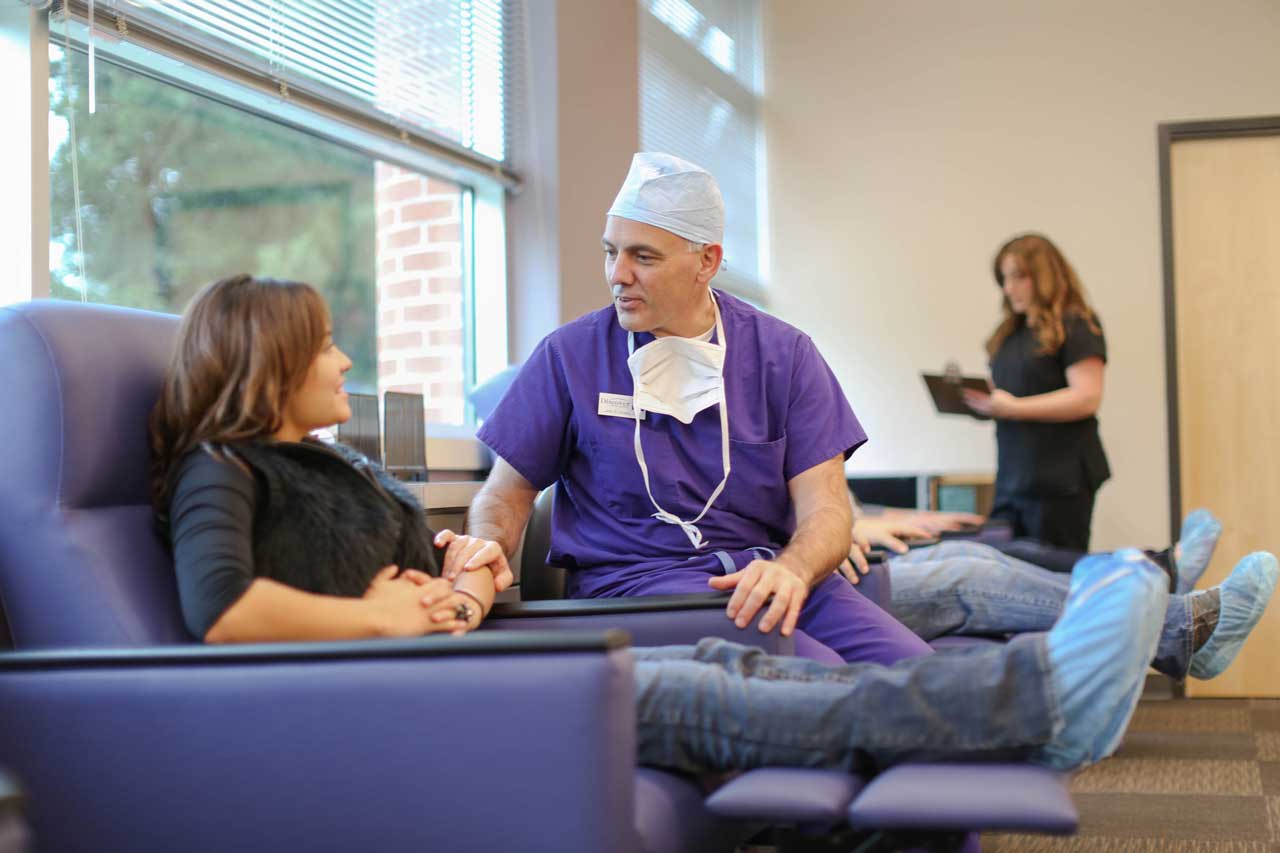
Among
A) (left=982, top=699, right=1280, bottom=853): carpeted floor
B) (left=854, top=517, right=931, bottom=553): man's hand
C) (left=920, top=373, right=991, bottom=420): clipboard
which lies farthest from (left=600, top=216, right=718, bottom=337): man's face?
(left=920, top=373, right=991, bottom=420): clipboard

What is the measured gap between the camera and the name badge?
7.35 ft

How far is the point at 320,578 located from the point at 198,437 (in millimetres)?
225

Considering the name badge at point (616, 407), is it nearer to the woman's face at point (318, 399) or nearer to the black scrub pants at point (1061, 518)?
the woman's face at point (318, 399)

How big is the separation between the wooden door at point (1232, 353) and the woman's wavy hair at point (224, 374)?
13.7ft

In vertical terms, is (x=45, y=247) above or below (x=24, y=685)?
above

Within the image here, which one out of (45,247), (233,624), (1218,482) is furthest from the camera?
(1218,482)

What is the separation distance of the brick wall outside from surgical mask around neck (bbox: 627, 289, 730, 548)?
135 centimetres

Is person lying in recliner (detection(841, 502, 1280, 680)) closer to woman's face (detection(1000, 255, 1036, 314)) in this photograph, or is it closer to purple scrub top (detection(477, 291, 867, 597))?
purple scrub top (detection(477, 291, 867, 597))

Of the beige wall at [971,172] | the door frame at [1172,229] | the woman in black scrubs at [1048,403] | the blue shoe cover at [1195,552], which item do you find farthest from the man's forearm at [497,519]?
the door frame at [1172,229]

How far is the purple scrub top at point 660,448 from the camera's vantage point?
7.22ft

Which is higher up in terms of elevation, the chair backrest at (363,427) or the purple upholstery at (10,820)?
the chair backrest at (363,427)

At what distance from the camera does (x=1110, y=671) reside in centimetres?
126

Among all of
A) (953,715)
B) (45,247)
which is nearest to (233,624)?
(953,715)

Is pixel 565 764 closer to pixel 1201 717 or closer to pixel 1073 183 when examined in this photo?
pixel 1201 717
